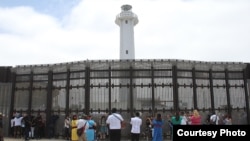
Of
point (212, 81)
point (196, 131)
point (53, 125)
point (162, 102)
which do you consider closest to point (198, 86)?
point (212, 81)

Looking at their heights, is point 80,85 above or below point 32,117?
above

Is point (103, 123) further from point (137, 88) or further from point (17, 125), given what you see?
point (17, 125)

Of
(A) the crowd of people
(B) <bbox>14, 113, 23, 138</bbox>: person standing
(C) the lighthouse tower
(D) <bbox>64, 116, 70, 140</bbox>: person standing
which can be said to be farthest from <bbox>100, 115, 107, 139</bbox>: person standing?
(C) the lighthouse tower

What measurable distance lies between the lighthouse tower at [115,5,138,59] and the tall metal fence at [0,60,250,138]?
1885 centimetres

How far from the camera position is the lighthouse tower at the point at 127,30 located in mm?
38688

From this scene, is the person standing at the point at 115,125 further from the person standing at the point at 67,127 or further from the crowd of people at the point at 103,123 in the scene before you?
the person standing at the point at 67,127

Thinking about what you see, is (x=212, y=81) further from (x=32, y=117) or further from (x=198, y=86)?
(x=32, y=117)

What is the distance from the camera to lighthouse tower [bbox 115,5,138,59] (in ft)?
127

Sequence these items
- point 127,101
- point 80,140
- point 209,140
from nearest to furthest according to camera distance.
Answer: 1. point 209,140
2. point 80,140
3. point 127,101

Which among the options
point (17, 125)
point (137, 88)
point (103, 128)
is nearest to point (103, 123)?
point (103, 128)

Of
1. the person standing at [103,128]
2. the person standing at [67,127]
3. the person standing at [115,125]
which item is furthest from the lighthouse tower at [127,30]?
the person standing at [115,125]

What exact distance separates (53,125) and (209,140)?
43.6 ft

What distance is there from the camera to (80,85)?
19641mm

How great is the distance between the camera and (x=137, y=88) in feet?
63.3
